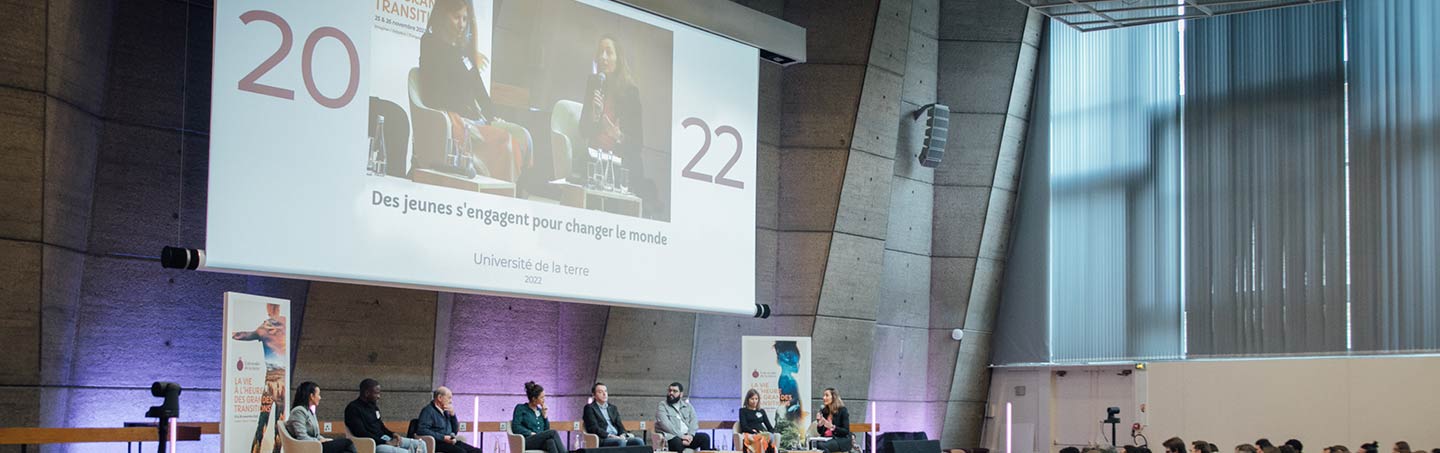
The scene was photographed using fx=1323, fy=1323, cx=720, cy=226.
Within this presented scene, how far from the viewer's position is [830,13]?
13.6m

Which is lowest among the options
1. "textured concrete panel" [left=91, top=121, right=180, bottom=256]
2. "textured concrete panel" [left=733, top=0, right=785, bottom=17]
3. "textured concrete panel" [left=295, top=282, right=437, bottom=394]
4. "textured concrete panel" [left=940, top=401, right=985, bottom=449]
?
"textured concrete panel" [left=940, top=401, right=985, bottom=449]

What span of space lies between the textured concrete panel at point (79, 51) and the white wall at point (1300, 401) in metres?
10.5

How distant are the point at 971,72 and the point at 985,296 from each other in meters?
2.62

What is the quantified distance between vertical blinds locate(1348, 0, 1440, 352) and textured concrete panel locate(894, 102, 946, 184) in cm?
436

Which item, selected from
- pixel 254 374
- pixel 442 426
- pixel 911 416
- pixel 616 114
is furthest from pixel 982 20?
pixel 254 374

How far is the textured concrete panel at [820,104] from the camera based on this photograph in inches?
534

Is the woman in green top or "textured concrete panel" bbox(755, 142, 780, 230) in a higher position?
"textured concrete panel" bbox(755, 142, 780, 230)

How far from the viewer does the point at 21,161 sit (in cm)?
814

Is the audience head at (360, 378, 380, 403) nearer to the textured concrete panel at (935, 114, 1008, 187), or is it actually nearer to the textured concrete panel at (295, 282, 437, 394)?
the textured concrete panel at (295, 282, 437, 394)

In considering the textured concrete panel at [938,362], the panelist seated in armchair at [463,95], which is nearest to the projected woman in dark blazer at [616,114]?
the panelist seated in armchair at [463,95]

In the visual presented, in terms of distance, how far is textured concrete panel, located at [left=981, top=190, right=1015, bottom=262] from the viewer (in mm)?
15234

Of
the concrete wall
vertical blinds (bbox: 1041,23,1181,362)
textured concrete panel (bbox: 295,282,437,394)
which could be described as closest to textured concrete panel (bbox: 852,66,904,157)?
the concrete wall

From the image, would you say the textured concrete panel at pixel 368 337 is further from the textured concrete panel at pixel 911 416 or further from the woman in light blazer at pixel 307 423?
the textured concrete panel at pixel 911 416

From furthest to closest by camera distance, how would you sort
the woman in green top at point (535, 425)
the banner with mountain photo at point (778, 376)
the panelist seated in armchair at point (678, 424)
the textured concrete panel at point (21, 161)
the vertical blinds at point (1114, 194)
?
the vertical blinds at point (1114, 194) → the banner with mountain photo at point (778, 376) → the panelist seated in armchair at point (678, 424) → the woman in green top at point (535, 425) → the textured concrete panel at point (21, 161)
